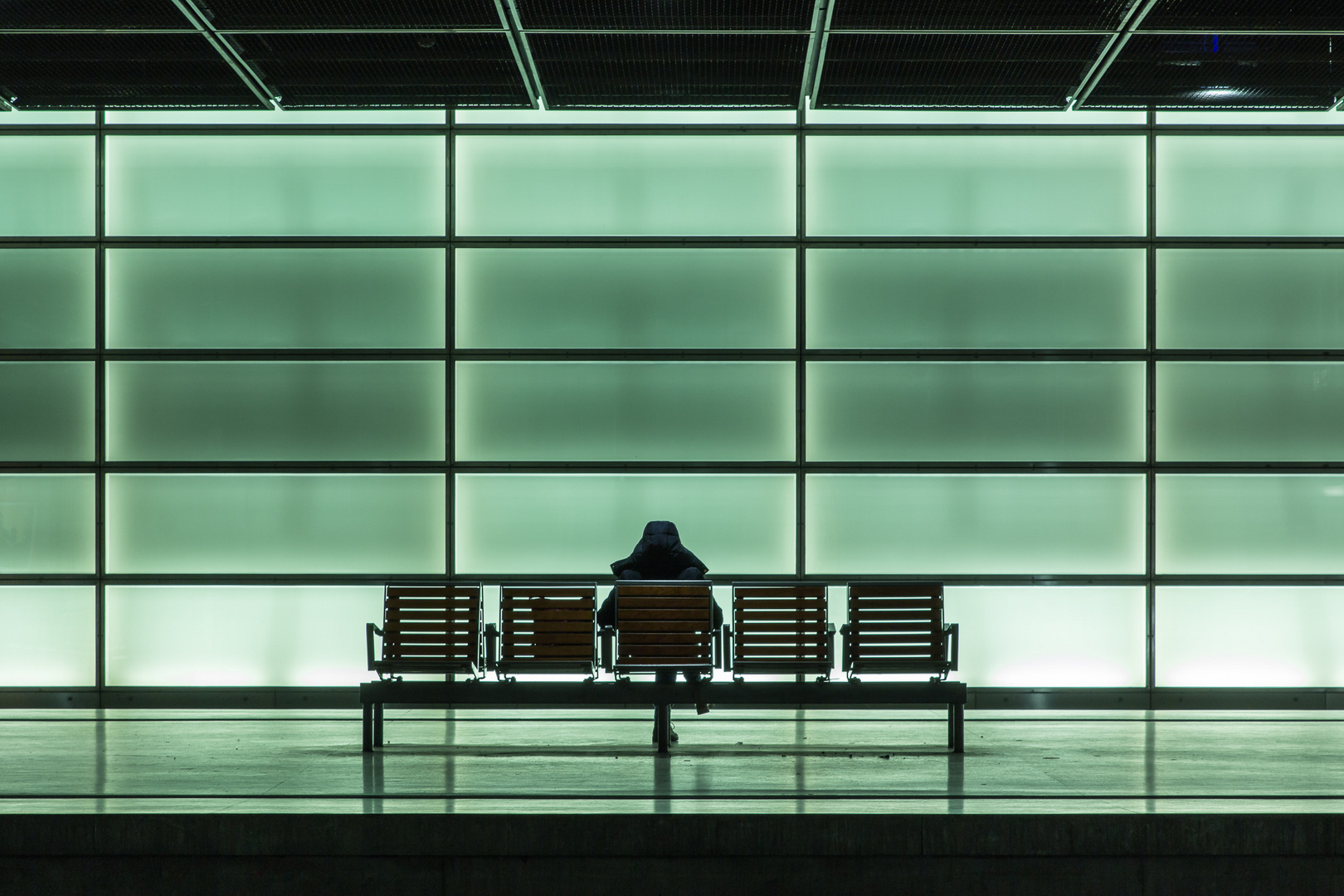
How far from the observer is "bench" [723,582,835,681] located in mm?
8469

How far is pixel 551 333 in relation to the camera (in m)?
11.6

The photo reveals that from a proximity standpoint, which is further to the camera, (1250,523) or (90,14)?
(1250,523)

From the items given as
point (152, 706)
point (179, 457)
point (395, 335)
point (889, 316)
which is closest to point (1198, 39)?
point (889, 316)

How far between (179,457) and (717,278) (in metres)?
5.43

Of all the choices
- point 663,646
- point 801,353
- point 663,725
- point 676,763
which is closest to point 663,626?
point 663,646

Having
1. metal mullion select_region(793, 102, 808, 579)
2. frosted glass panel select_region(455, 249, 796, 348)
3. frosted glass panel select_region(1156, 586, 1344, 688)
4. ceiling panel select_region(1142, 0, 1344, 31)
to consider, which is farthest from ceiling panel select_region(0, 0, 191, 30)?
frosted glass panel select_region(1156, 586, 1344, 688)

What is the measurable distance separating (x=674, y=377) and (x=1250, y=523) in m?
5.68

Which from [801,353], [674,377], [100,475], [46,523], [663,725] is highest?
[801,353]

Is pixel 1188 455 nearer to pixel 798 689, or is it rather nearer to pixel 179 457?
pixel 798 689

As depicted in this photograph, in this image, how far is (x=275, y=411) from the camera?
11578 mm

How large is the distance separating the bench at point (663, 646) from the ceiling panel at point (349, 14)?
4.61m

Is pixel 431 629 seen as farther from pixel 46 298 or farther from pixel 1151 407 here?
pixel 1151 407

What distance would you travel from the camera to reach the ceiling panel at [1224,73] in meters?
10.3
